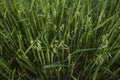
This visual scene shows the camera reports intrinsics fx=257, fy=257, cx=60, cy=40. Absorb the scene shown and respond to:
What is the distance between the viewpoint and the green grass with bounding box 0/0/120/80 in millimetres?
1137

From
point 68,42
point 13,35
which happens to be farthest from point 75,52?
point 13,35

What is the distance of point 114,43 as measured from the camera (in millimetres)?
1148

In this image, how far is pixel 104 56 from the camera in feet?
3.59

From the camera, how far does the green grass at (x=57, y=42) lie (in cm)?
114

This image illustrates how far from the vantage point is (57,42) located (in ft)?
3.80

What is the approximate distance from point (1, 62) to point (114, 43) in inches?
19.8

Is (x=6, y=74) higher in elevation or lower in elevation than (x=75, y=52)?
lower

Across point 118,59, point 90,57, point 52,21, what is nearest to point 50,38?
point 52,21

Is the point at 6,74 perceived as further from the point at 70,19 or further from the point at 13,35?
the point at 70,19

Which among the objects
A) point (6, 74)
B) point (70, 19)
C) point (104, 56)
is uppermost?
point (70, 19)

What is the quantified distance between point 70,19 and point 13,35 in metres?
0.28

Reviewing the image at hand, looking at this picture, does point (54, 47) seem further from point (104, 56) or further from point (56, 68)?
point (104, 56)

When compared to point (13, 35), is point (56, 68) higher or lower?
lower

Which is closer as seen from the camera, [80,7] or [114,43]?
[114,43]
